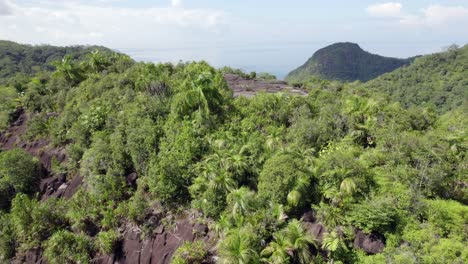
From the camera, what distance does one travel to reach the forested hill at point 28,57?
11947 cm

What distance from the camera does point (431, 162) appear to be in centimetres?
1823

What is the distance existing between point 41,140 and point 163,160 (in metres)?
24.3

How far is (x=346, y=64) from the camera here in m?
181

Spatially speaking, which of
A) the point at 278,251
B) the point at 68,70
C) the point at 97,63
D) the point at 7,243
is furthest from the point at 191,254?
the point at 68,70

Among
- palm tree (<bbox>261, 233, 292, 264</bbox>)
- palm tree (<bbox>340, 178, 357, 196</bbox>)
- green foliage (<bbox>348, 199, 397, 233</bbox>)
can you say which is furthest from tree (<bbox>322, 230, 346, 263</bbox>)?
palm tree (<bbox>340, 178, 357, 196</bbox>)

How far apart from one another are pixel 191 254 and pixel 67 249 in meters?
9.70

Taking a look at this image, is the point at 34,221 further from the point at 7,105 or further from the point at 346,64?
the point at 346,64

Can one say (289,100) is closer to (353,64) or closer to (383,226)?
(383,226)

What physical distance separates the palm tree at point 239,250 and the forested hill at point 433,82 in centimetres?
7604

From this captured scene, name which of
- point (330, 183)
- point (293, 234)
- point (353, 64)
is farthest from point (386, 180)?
point (353, 64)

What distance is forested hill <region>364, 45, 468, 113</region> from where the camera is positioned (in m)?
87.4

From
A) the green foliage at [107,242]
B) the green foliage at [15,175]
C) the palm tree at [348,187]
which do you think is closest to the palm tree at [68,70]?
the green foliage at [15,175]

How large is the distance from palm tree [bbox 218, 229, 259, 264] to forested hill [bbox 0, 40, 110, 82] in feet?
382

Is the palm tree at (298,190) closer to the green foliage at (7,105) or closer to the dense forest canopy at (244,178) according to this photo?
the dense forest canopy at (244,178)
